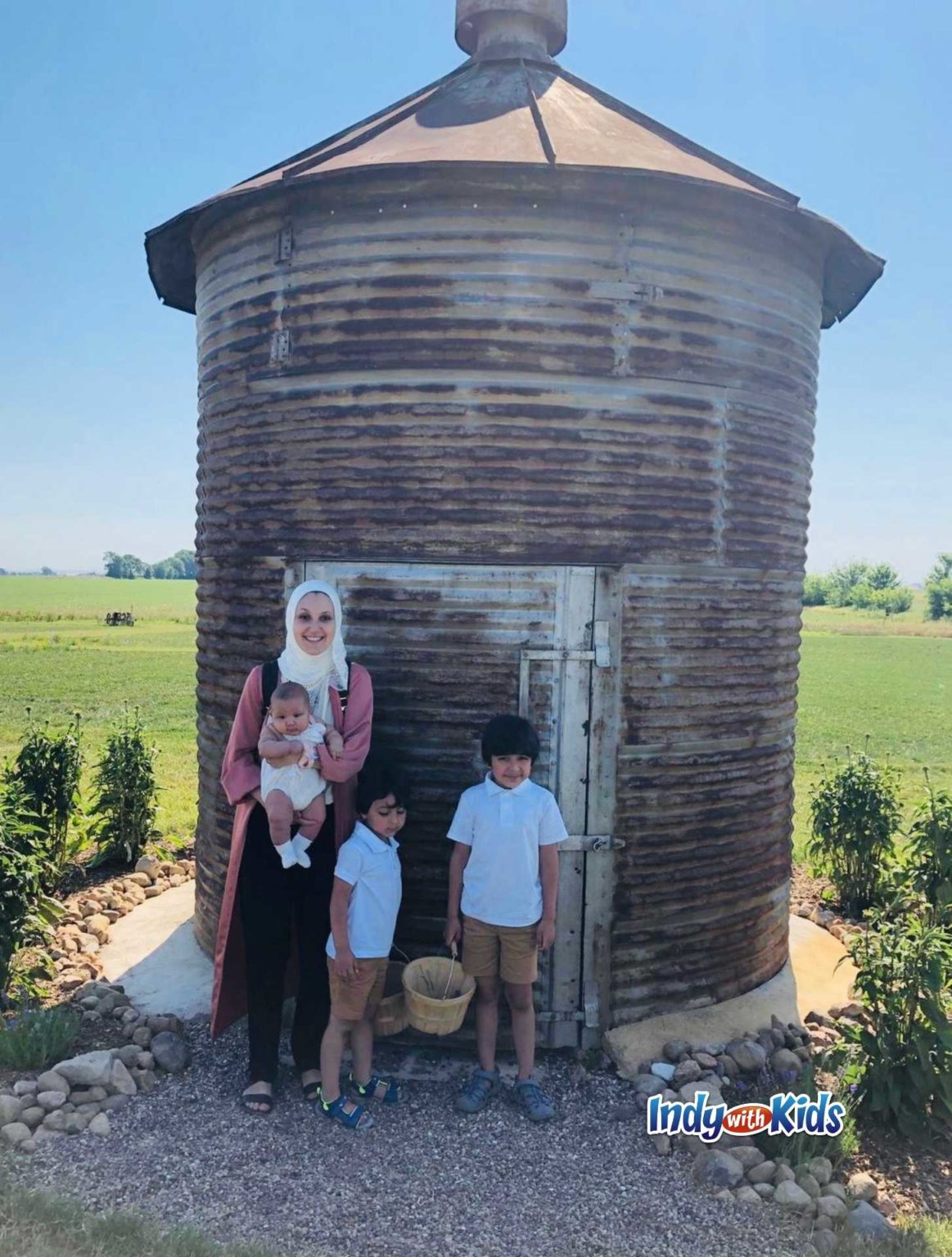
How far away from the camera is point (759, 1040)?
18.7 feet

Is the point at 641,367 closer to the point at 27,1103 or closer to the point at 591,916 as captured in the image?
the point at 591,916

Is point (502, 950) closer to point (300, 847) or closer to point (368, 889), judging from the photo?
point (368, 889)

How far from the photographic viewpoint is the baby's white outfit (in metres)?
4.68

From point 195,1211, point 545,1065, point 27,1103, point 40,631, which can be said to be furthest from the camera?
point 40,631

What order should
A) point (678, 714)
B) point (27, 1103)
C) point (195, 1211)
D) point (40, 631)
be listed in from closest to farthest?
1. point (195, 1211)
2. point (27, 1103)
3. point (678, 714)
4. point (40, 631)

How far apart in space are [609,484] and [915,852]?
298cm

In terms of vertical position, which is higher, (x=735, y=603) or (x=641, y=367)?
(x=641, y=367)

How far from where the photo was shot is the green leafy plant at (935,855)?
5.79 meters

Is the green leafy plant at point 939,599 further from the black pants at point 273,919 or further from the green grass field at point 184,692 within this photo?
the black pants at point 273,919

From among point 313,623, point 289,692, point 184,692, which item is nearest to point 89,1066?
point 289,692

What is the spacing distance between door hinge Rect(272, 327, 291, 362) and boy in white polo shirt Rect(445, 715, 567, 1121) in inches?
105

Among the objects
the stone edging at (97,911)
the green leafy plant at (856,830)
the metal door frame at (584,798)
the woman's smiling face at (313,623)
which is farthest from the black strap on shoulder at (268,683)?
the green leafy plant at (856,830)

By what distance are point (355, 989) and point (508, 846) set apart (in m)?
1.01

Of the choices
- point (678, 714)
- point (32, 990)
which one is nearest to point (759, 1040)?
point (678, 714)
